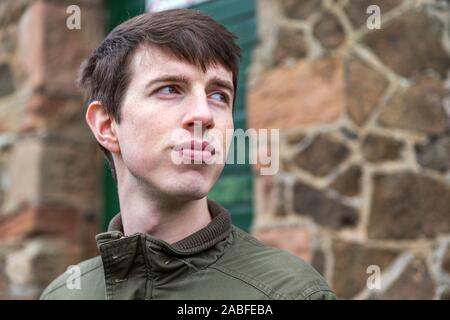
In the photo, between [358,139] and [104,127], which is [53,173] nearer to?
[358,139]

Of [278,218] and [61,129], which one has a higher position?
[61,129]

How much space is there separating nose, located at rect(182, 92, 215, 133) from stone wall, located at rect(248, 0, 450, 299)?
1.58 meters

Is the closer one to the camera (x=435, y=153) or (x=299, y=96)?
(x=435, y=153)

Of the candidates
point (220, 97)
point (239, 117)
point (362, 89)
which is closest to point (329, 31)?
point (362, 89)

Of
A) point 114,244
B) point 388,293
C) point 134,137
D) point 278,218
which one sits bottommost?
point 388,293

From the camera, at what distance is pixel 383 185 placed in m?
2.92

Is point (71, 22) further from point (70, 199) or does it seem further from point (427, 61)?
point (427, 61)

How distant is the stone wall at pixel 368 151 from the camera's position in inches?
113

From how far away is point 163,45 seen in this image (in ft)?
4.94

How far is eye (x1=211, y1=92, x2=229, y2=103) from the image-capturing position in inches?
60.8

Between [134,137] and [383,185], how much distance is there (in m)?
1.67

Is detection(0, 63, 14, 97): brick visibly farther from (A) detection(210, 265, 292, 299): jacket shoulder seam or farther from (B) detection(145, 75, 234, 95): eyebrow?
(A) detection(210, 265, 292, 299): jacket shoulder seam

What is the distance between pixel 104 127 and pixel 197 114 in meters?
0.31
